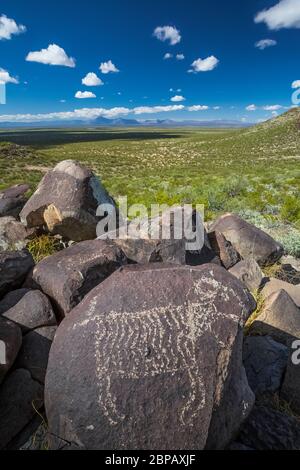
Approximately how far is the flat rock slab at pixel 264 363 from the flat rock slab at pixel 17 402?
2.41m

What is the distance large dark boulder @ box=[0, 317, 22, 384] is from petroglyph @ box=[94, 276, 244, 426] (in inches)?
36.7

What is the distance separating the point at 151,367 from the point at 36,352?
1429mm

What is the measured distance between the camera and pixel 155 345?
3049mm

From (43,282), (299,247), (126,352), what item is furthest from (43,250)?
(299,247)

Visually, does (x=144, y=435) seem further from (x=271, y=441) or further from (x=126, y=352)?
(x=271, y=441)

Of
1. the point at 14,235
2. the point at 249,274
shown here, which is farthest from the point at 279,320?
the point at 14,235

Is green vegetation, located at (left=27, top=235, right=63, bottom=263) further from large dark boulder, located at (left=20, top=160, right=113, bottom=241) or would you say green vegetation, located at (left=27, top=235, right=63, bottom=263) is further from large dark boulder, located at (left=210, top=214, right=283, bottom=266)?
large dark boulder, located at (left=210, top=214, right=283, bottom=266)

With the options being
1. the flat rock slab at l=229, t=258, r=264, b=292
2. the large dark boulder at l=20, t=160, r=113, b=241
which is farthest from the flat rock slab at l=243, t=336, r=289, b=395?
the large dark boulder at l=20, t=160, r=113, b=241

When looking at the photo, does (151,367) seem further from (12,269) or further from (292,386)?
(12,269)

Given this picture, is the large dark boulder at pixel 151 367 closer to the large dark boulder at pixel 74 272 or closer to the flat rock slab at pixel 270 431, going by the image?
the flat rock slab at pixel 270 431

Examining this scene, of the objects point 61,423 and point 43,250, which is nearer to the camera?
point 61,423

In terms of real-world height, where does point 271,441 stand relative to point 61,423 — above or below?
below
